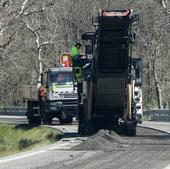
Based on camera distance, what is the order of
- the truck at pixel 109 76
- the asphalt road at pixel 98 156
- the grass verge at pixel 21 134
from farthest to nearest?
the grass verge at pixel 21 134 < the truck at pixel 109 76 < the asphalt road at pixel 98 156

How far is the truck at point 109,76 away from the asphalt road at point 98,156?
11.4ft

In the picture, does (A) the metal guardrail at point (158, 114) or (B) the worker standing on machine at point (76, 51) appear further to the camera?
(A) the metal guardrail at point (158, 114)

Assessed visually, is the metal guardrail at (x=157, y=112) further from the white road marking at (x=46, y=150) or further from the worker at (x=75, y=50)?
the white road marking at (x=46, y=150)

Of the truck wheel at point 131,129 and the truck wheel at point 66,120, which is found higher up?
the truck wheel at point 131,129

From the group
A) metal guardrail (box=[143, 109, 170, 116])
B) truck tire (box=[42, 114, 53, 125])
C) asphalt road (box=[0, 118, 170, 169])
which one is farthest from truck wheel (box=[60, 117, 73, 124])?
asphalt road (box=[0, 118, 170, 169])

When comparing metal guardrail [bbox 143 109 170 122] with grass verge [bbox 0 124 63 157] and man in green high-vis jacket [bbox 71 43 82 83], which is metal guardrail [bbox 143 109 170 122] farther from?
man in green high-vis jacket [bbox 71 43 82 83]

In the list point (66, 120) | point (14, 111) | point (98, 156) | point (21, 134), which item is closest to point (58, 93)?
point (66, 120)

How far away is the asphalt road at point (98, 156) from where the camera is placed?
13.0 metres

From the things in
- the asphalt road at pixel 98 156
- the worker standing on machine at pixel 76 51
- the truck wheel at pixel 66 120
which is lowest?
the truck wheel at pixel 66 120

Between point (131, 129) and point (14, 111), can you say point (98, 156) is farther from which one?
point (14, 111)

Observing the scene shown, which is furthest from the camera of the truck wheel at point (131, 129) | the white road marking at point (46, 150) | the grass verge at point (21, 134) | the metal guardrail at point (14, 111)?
the metal guardrail at point (14, 111)

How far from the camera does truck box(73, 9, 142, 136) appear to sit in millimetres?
20984

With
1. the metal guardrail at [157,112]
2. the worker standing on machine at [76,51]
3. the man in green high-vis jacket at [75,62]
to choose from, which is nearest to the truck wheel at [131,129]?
the man in green high-vis jacket at [75,62]

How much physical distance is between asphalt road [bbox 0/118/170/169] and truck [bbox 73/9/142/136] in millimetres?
3477
